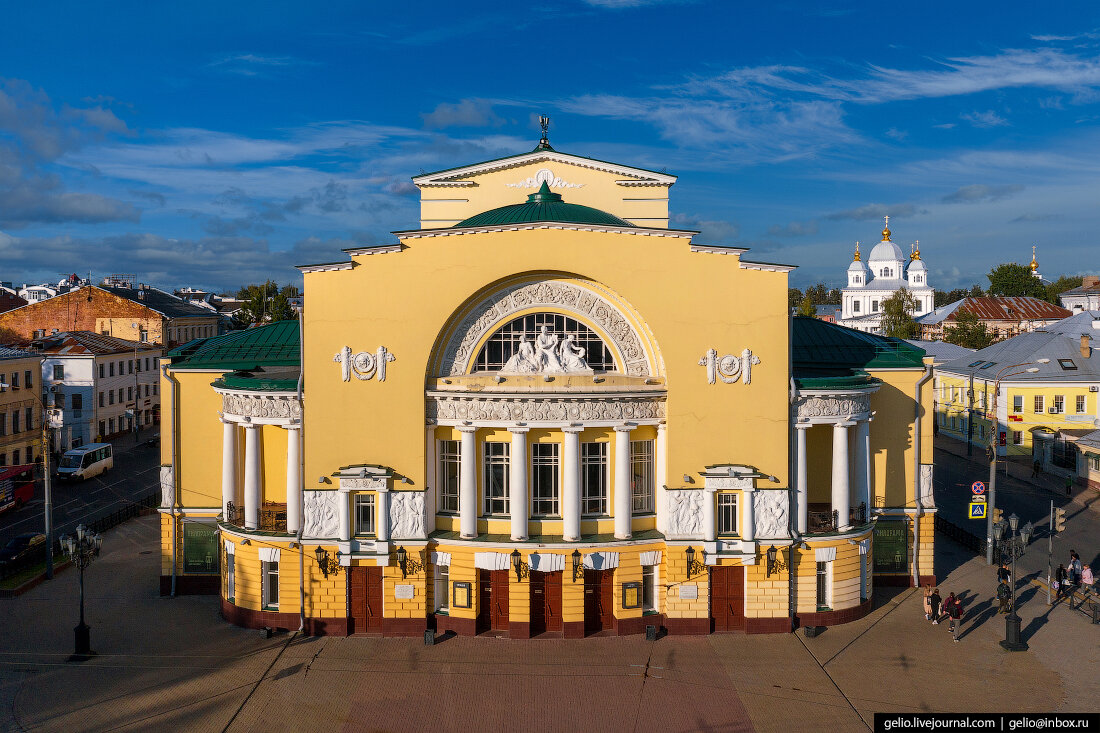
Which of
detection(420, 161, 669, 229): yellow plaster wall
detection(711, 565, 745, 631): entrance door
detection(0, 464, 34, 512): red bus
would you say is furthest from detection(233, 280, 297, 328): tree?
detection(711, 565, 745, 631): entrance door

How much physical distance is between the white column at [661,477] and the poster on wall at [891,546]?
8.28 m

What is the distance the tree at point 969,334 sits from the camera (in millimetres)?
77062

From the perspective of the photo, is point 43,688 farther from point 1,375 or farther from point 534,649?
point 1,375

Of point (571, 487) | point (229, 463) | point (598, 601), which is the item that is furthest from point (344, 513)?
point (598, 601)

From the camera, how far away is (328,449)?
2378cm

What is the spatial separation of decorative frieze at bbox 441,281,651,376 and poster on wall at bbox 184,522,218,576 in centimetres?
1055

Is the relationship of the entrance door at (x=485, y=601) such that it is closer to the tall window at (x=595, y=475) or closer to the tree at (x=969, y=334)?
the tall window at (x=595, y=475)

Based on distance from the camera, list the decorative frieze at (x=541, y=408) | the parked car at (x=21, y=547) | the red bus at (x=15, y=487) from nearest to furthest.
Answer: the decorative frieze at (x=541, y=408)
the parked car at (x=21, y=547)
the red bus at (x=15, y=487)

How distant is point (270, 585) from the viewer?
965 inches

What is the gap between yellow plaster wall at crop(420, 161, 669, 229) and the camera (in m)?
34.0

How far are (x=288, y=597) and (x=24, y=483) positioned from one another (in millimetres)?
24314

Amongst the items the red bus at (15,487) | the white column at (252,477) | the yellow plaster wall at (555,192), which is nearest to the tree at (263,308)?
the red bus at (15,487)

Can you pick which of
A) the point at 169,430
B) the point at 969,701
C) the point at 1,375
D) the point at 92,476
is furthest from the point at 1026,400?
the point at 1,375

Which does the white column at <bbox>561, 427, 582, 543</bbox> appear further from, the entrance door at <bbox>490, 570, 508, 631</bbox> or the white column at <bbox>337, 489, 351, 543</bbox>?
the white column at <bbox>337, 489, 351, 543</bbox>
